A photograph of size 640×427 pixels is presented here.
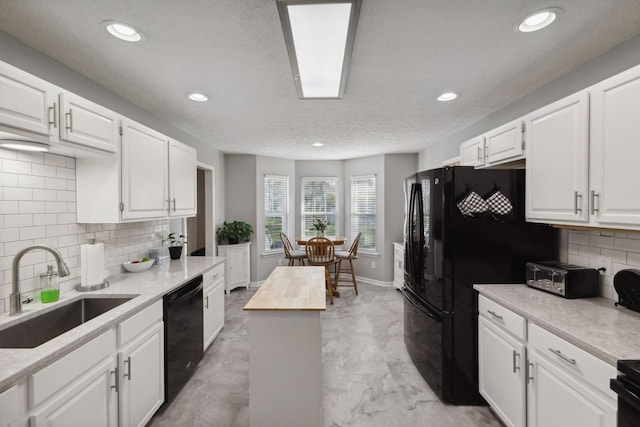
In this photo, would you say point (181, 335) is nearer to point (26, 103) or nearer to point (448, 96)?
point (26, 103)

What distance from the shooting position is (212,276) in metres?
2.96

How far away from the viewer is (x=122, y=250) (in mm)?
2574

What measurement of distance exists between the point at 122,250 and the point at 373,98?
2599 mm

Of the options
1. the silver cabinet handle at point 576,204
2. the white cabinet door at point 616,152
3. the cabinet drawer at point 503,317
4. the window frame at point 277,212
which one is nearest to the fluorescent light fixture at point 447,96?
the white cabinet door at point 616,152

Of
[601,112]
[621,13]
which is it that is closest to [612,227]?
[601,112]

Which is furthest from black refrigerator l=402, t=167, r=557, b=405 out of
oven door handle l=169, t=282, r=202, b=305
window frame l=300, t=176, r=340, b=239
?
window frame l=300, t=176, r=340, b=239

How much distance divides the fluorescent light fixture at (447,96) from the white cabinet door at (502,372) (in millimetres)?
1811

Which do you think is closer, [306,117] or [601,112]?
[601,112]

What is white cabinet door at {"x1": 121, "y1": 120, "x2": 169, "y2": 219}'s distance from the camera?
2.12 m

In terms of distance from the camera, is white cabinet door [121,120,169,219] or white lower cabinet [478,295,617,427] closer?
white lower cabinet [478,295,617,427]

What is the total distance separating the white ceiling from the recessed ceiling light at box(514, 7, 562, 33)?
38mm

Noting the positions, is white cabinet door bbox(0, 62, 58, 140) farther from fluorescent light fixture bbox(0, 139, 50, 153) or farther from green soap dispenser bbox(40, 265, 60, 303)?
green soap dispenser bbox(40, 265, 60, 303)

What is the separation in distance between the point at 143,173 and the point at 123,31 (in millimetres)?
1047

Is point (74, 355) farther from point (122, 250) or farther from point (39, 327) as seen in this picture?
point (122, 250)
